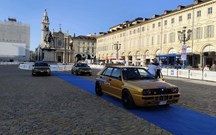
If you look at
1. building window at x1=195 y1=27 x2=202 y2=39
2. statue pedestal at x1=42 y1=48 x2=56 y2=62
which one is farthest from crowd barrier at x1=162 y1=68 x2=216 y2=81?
statue pedestal at x1=42 y1=48 x2=56 y2=62

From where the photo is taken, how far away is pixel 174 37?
60.9 meters

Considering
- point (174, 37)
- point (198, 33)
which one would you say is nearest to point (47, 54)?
point (174, 37)

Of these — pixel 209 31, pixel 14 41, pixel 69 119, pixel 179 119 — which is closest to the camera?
pixel 69 119

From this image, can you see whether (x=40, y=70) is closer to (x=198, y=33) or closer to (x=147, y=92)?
(x=147, y=92)

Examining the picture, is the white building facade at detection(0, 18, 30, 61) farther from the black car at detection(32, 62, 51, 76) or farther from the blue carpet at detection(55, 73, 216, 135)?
the blue carpet at detection(55, 73, 216, 135)

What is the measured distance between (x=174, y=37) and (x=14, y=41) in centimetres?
7512

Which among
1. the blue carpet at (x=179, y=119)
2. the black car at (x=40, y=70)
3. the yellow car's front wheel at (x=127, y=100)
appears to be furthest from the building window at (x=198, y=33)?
the yellow car's front wheel at (x=127, y=100)

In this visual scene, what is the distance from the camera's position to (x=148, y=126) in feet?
21.6

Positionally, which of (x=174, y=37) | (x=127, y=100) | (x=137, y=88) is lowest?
(x=127, y=100)

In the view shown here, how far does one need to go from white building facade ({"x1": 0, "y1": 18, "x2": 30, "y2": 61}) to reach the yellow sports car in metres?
106

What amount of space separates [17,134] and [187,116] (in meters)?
5.00

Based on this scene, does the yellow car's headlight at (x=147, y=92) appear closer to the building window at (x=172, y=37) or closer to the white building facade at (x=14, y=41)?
the building window at (x=172, y=37)

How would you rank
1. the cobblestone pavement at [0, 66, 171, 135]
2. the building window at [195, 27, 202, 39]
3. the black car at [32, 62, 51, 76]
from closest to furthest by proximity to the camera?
the cobblestone pavement at [0, 66, 171, 135] < the black car at [32, 62, 51, 76] < the building window at [195, 27, 202, 39]

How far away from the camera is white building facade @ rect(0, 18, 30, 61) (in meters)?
107
